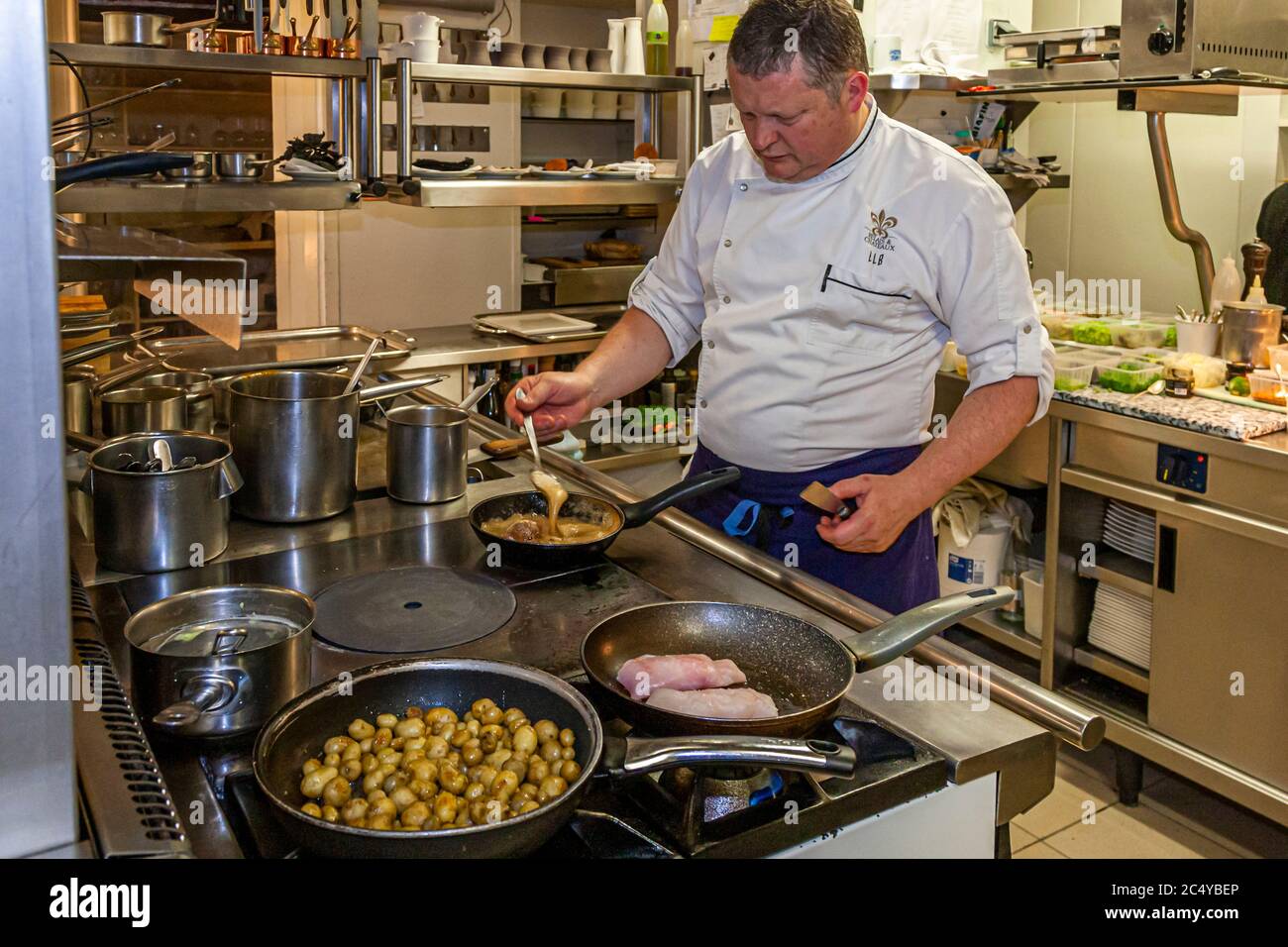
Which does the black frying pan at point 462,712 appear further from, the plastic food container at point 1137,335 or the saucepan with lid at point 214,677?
the plastic food container at point 1137,335

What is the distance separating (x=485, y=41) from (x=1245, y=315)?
2.29m

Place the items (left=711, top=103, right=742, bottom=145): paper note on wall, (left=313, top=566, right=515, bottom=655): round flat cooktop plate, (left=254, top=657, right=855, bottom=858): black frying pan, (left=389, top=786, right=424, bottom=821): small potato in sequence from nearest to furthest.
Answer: (left=254, top=657, right=855, bottom=858): black frying pan < (left=389, top=786, right=424, bottom=821): small potato < (left=313, top=566, right=515, bottom=655): round flat cooktop plate < (left=711, top=103, right=742, bottom=145): paper note on wall

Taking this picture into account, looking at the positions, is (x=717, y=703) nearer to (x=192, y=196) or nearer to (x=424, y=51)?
(x=192, y=196)

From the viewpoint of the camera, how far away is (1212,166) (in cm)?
374

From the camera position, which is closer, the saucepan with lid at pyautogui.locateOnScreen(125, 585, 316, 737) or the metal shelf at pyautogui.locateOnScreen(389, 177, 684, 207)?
the saucepan with lid at pyautogui.locateOnScreen(125, 585, 316, 737)

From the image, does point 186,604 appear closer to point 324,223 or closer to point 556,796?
point 556,796

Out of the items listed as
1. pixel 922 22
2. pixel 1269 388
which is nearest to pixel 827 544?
pixel 1269 388

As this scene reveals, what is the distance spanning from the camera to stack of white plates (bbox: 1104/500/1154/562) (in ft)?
10.1

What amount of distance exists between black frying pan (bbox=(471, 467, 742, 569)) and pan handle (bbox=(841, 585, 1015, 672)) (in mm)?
481

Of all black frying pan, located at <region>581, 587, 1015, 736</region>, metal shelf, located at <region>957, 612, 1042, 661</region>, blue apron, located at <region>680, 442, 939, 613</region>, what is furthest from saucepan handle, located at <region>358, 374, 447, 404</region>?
metal shelf, located at <region>957, 612, 1042, 661</region>

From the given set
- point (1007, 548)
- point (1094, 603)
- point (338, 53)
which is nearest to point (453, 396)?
point (338, 53)

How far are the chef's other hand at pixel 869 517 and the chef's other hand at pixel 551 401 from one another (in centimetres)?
53

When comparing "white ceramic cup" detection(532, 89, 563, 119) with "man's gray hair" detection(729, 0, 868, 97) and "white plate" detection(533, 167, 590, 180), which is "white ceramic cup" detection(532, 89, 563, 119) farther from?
"man's gray hair" detection(729, 0, 868, 97)

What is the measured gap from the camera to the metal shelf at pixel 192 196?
272cm
